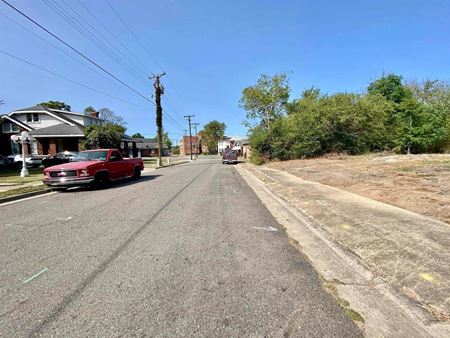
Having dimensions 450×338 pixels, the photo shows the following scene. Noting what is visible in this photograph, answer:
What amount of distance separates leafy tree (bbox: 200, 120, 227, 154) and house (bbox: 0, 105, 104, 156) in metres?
91.4

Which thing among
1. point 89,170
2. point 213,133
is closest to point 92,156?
point 89,170

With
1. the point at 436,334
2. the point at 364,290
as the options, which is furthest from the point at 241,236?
the point at 436,334

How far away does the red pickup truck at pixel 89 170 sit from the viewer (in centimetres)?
1197

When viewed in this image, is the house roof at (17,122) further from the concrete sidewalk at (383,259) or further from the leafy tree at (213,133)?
the leafy tree at (213,133)

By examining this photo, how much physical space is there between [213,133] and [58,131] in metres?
97.9

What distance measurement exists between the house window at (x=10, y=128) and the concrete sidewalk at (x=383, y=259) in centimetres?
4441

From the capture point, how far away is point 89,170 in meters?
12.2

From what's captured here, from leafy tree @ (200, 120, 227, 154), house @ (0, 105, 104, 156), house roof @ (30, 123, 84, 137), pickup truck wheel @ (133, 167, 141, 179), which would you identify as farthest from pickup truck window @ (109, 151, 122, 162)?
leafy tree @ (200, 120, 227, 154)

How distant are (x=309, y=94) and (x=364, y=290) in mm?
49432

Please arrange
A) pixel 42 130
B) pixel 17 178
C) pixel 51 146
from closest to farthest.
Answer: pixel 17 178, pixel 51 146, pixel 42 130

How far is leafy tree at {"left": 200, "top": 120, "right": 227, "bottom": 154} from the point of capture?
133m

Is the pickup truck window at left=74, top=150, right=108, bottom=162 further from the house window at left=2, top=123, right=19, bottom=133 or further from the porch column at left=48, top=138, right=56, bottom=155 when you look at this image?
the house window at left=2, top=123, right=19, bottom=133

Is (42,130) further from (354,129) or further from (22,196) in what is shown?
(354,129)

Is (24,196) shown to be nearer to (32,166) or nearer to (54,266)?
(54,266)
